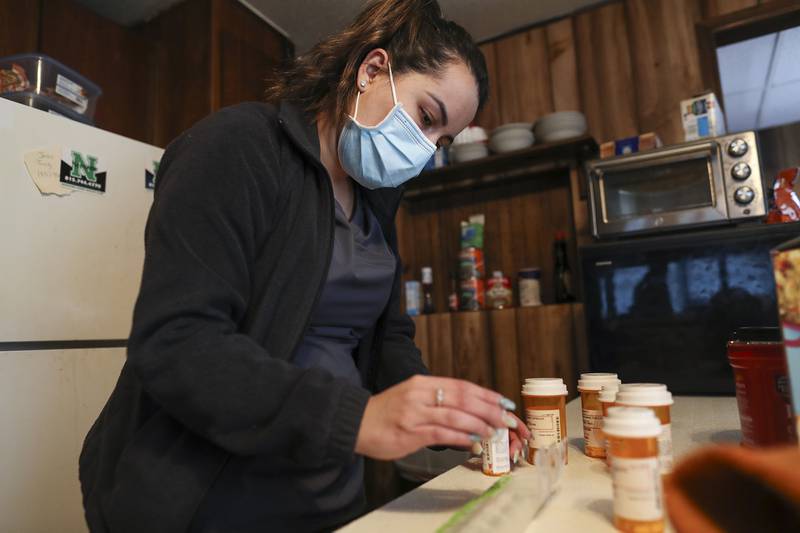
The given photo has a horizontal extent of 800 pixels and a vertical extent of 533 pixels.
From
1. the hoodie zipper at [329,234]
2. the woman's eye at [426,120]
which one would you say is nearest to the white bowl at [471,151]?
the woman's eye at [426,120]

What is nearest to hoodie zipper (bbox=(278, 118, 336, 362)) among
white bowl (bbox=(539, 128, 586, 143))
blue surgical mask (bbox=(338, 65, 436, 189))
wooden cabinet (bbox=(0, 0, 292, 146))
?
blue surgical mask (bbox=(338, 65, 436, 189))

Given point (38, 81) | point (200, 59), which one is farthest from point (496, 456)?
point (200, 59)

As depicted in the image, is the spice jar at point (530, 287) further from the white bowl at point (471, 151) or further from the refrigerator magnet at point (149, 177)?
the refrigerator magnet at point (149, 177)

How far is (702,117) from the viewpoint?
5.94 ft

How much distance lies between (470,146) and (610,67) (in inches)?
28.5

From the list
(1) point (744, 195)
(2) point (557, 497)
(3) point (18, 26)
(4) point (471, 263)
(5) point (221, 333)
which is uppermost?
(3) point (18, 26)

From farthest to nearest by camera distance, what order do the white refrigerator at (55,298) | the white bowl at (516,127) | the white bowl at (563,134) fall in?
the white bowl at (516,127)
the white bowl at (563,134)
the white refrigerator at (55,298)

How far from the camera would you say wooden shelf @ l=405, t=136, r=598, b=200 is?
84.3 inches

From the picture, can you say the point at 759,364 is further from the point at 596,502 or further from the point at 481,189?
the point at 481,189

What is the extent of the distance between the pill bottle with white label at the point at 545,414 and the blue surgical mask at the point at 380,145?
458 millimetres

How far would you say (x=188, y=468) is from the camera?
2.02 feet

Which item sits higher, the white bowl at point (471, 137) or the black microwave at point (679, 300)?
the white bowl at point (471, 137)

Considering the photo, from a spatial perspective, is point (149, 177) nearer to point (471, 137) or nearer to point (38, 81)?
point (38, 81)

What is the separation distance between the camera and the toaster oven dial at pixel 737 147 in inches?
64.1
